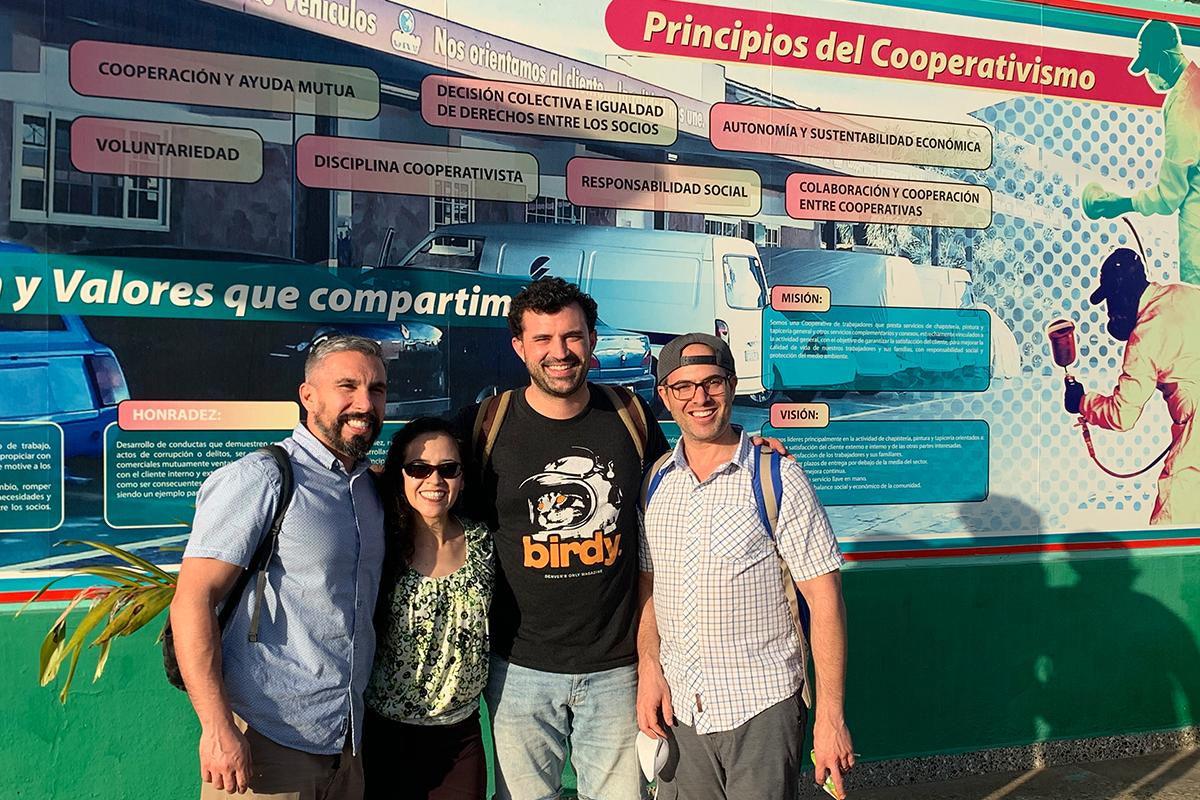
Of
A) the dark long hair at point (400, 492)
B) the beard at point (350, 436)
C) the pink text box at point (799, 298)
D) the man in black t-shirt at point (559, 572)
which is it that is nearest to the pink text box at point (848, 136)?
the pink text box at point (799, 298)

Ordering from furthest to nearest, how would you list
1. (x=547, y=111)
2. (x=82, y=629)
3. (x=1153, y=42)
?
1. (x=1153, y=42)
2. (x=547, y=111)
3. (x=82, y=629)

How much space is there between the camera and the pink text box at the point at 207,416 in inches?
173

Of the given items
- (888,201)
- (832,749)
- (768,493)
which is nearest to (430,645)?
(768,493)

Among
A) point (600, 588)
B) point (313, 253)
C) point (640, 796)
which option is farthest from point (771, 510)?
point (313, 253)

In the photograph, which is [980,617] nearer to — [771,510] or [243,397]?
[771,510]

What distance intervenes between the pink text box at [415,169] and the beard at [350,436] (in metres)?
1.86

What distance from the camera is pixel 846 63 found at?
531 cm

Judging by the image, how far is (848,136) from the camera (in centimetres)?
530

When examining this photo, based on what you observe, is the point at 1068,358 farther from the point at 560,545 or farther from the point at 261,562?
the point at 261,562

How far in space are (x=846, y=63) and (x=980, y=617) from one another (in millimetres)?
2707

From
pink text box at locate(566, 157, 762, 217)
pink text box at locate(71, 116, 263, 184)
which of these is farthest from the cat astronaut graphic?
pink text box at locate(71, 116, 263, 184)

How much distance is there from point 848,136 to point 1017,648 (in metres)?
2.60

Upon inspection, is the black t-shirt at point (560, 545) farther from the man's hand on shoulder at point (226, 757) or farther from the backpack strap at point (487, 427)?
the man's hand on shoulder at point (226, 757)

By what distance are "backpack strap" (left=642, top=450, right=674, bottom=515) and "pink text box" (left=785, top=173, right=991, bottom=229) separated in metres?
2.20
